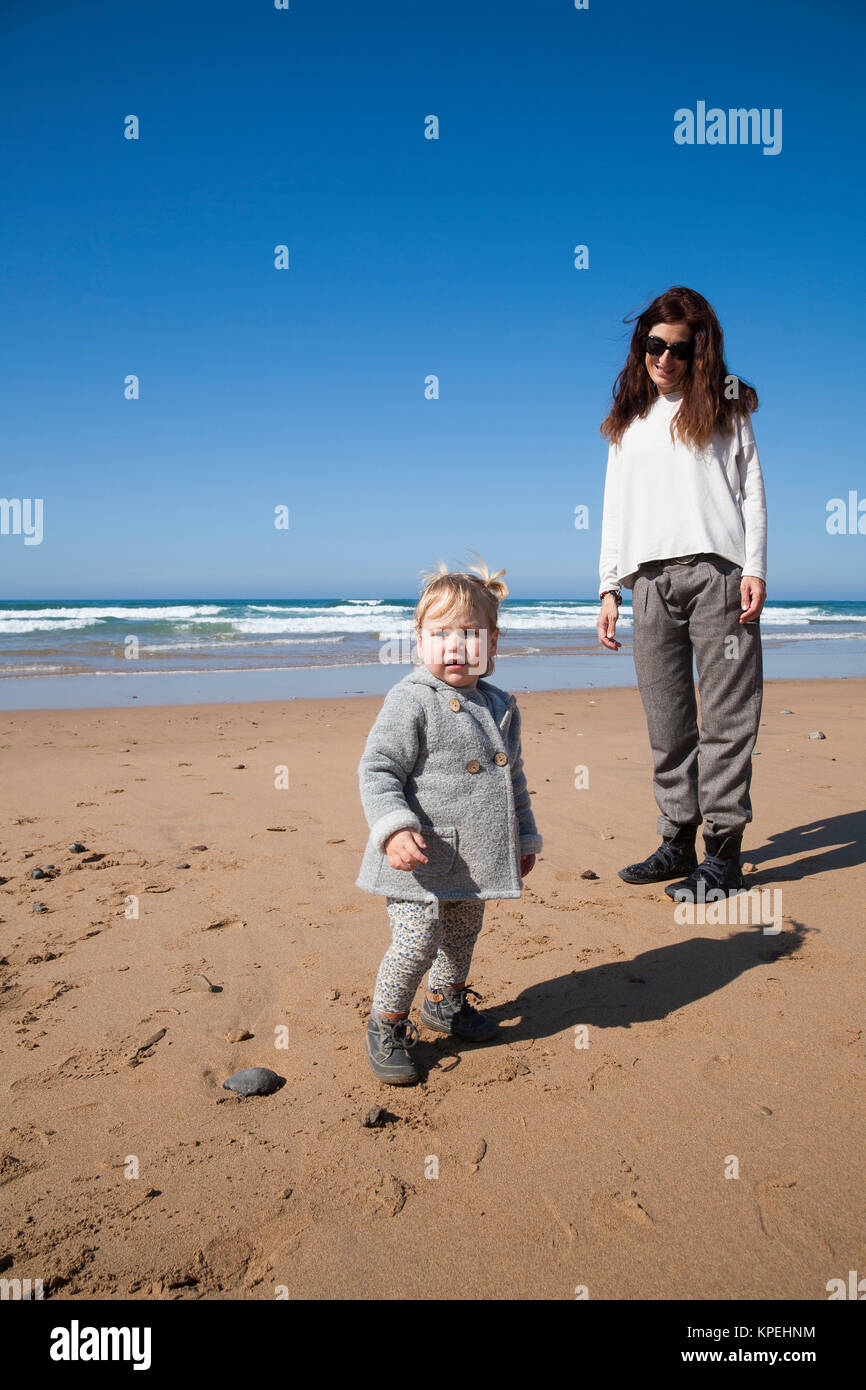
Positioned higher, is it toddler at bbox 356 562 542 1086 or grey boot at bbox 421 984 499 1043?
toddler at bbox 356 562 542 1086

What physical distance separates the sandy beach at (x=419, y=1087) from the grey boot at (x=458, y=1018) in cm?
6

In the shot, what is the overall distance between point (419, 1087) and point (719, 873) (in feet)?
6.18

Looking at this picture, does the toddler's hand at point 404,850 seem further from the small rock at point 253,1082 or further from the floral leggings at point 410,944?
the small rock at point 253,1082

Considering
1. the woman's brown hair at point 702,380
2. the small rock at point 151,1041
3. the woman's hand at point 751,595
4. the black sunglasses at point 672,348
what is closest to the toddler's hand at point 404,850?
the small rock at point 151,1041

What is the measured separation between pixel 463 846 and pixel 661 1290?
3.65 ft

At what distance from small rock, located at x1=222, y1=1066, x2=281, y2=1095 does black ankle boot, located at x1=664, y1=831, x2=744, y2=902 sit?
2039 mm

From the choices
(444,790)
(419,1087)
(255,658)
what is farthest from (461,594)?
(255,658)

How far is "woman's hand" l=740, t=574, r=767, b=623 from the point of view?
3408 mm

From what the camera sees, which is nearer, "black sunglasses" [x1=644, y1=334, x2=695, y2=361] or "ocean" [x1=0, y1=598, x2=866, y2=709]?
"black sunglasses" [x1=644, y1=334, x2=695, y2=361]

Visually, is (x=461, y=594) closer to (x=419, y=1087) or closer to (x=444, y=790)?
(x=444, y=790)

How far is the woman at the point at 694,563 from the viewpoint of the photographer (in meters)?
3.48

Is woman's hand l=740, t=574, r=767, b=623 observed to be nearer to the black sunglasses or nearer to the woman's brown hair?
the woman's brown hair

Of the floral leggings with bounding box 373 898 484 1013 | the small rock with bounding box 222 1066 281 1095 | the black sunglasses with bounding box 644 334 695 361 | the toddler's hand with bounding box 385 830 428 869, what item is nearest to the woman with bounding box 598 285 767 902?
the black sunglasses with bounding box 644 334 695 361
